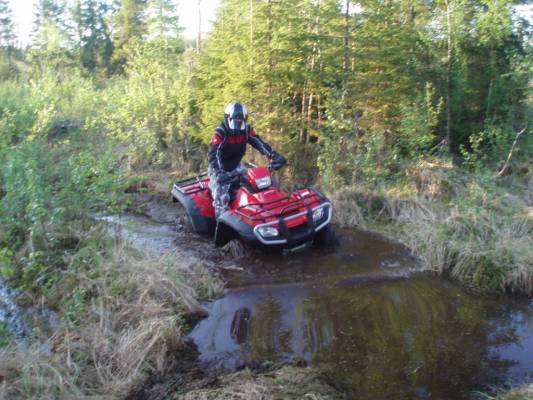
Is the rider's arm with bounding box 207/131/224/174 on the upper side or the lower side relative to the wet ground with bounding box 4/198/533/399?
upper

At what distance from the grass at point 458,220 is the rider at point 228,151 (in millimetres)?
2136

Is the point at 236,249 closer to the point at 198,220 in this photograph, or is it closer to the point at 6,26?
the point at 198,220

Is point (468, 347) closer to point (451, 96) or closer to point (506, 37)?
point (451, 96)

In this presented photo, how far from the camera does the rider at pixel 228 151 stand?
7395 millimetres

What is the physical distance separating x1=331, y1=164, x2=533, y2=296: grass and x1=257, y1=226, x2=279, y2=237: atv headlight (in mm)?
2127

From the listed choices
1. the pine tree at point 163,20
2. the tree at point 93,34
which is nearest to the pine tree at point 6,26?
the tree at point 93,34

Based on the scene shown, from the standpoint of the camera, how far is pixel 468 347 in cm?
506

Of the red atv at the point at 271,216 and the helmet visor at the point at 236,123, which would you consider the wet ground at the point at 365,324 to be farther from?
the helmet visor at the point at 236,123

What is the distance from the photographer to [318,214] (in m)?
6.90

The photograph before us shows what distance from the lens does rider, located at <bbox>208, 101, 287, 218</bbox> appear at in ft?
24.3

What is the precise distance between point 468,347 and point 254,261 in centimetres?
299

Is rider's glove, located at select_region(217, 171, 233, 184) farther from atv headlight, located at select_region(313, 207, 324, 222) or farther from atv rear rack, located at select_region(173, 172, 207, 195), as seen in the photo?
atv headlight, located at select_region(313, 207, 324, 222)

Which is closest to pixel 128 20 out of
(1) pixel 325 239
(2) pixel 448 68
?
(2) pixel 448 68

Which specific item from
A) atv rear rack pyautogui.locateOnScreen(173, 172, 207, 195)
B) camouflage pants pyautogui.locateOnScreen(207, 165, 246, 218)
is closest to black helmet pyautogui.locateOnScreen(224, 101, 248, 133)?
camouflage pants pyautogui.locateOnScreen(207, 165, 246, 218)
